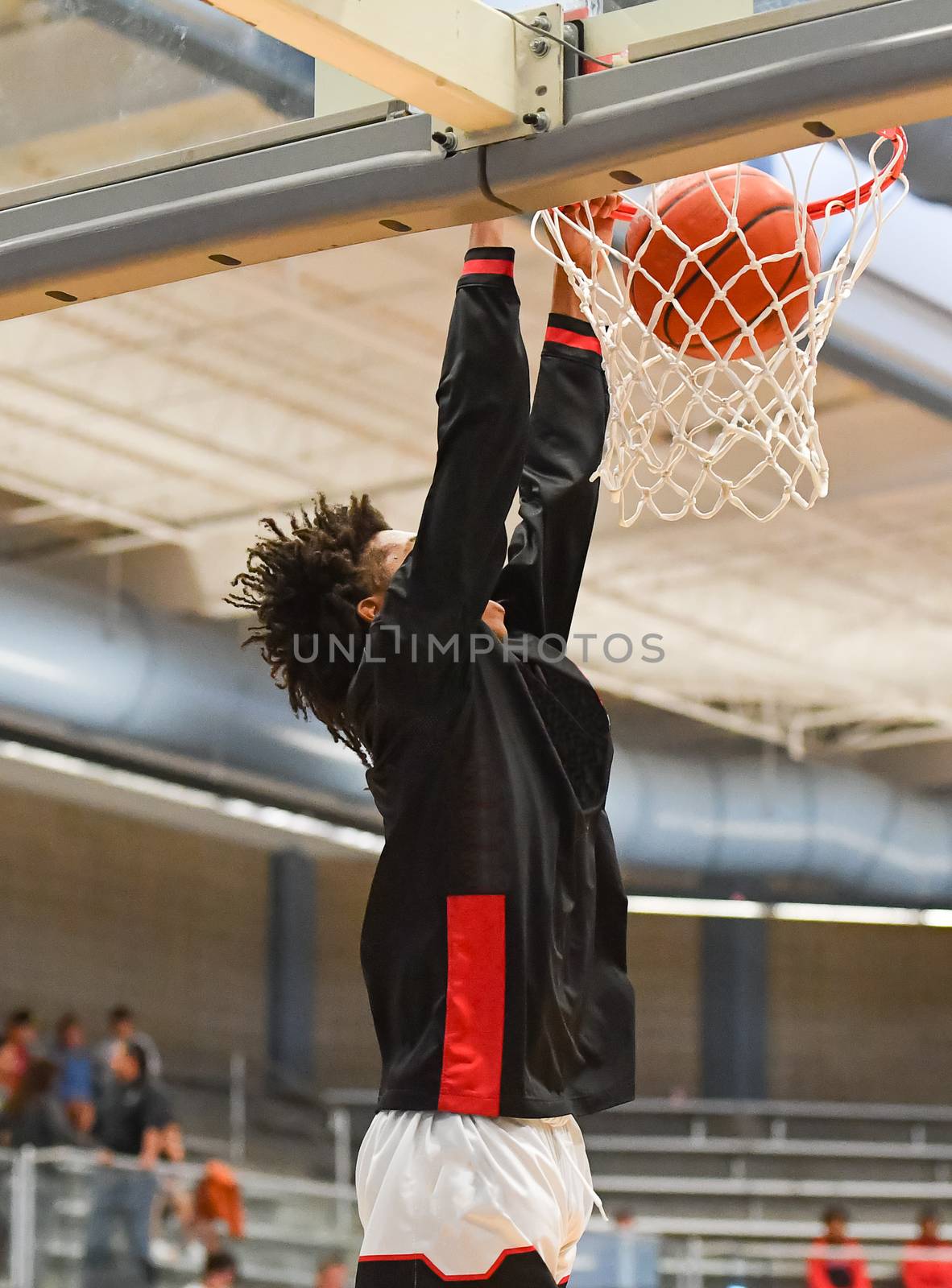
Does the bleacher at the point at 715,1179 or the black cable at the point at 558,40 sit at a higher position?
the black cable at the point at 558,40

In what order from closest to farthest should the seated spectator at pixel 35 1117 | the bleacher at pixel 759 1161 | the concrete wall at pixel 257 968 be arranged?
1. the seated spectator at pixel 35 1117
2. the bleacher at pixel 759 1161
3. the concrete wall at pixel 257 968

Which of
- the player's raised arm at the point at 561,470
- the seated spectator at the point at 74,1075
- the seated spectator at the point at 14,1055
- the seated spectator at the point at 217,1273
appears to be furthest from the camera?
the seated spectator at the point at 74,1075

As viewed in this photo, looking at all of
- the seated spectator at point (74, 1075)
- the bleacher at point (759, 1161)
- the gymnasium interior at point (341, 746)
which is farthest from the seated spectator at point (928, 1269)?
the seated spectator at point (74, 1075)

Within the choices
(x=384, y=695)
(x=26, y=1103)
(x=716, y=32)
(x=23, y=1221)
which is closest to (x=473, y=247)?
(x=716, y=32)

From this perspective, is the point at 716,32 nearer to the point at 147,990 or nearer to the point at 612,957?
the point at 612,957

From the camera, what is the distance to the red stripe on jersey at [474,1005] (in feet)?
8.68

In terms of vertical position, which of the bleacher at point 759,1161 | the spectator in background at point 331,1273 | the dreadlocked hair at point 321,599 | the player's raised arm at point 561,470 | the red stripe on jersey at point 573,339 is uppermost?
the red stripe on jersey at point 573,339

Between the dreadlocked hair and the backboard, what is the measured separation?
0.47 metres

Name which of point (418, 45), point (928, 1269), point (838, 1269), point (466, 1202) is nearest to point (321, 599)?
point (418, 45)

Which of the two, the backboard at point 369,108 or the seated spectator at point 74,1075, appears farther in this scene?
the seated spectator at point 74,1075

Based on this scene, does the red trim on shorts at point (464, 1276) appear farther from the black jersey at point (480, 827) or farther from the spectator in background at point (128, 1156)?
the spectator in background at point (128, 1156)

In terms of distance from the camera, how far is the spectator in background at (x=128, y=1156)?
8680 mm

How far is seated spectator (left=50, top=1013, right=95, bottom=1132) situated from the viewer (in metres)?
12.6

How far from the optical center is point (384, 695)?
275 centimetres
